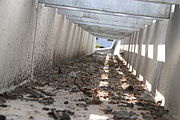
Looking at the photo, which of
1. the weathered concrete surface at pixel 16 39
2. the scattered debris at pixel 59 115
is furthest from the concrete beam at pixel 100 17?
the scattered debris at pixel 59 115

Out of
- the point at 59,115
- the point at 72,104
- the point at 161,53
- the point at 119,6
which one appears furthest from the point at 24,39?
the point at 161,53

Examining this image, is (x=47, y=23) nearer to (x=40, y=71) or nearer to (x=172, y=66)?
(x=40, y=71)

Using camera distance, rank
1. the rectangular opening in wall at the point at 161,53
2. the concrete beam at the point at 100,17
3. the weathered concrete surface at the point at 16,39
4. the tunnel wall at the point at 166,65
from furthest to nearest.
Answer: the concrete beam at the point at 100,17, the rectangular opening in wall at the point at 161,53, the tunnel wall at the point at 166,65, the weathered concrete surface at the point at 16,39

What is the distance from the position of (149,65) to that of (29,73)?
503 centimetres

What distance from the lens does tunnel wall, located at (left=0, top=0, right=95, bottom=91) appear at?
797 cm

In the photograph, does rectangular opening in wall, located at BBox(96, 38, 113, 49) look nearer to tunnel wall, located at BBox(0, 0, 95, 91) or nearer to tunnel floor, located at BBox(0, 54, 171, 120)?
tunnel wall, located at BBox(0, 0, 95, 91)

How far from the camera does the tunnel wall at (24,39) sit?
7.97 metres

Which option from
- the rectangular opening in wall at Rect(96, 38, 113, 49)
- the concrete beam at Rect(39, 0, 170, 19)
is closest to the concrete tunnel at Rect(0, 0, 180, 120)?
the concrete beam at Rect(39, 0, 170, 19)

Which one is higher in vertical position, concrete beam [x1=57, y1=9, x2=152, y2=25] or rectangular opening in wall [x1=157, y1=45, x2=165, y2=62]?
concrete beam [x1=57, y1=9, x2=152, y2=25]

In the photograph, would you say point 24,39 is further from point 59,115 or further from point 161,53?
point 161,53

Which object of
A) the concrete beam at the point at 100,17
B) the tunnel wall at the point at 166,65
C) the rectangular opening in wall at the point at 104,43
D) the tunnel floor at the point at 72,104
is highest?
the concrete beam at the point at 100,17

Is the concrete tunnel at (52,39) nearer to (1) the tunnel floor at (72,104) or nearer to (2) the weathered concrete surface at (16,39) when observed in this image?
(2) the weathered concrete surface at (16,39)

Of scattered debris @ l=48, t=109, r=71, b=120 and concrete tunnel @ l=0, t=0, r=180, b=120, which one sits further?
concrete tunnel @ l=0, t=0, r=180, b=120

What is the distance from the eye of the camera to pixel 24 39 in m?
9.91
